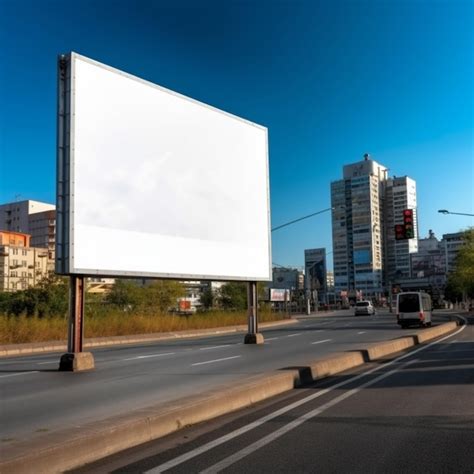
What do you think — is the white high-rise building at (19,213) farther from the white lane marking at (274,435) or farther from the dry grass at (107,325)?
the white lane marking at (274,435)

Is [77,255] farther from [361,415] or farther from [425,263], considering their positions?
[425,263]

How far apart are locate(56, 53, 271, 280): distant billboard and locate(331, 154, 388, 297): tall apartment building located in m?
21.0

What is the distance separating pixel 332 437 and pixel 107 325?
1059 inches

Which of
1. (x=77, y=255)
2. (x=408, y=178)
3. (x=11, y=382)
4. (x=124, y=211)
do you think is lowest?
(x=11, y=382)

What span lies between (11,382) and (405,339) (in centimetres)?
1392

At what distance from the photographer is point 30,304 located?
37188mm

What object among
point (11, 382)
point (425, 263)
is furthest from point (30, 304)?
point (425, 263)

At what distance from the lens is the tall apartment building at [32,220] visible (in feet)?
559

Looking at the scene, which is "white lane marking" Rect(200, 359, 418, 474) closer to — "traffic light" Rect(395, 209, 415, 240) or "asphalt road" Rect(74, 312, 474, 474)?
"asphalt road" Rect(74, 312, 474, 474)

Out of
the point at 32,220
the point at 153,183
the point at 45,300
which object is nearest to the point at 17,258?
the point at 32,220

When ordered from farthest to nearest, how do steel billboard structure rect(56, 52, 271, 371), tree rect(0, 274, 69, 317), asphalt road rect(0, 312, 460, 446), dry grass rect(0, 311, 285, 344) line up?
tree rect(0, 274, 69, 317)
dry grass rect(0, 311, 285, 344)
steel billboard structure rect(56, 52, 271, 371)
asphalt road rect(0, 312, 460, 446)

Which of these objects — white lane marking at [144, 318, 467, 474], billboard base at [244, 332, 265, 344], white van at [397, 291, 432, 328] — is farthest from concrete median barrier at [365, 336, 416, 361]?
white van at [397, 291, 432, 328]

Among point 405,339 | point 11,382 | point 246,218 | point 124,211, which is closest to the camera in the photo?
point 11,382

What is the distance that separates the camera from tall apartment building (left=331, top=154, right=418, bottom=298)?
8050 centimetres
